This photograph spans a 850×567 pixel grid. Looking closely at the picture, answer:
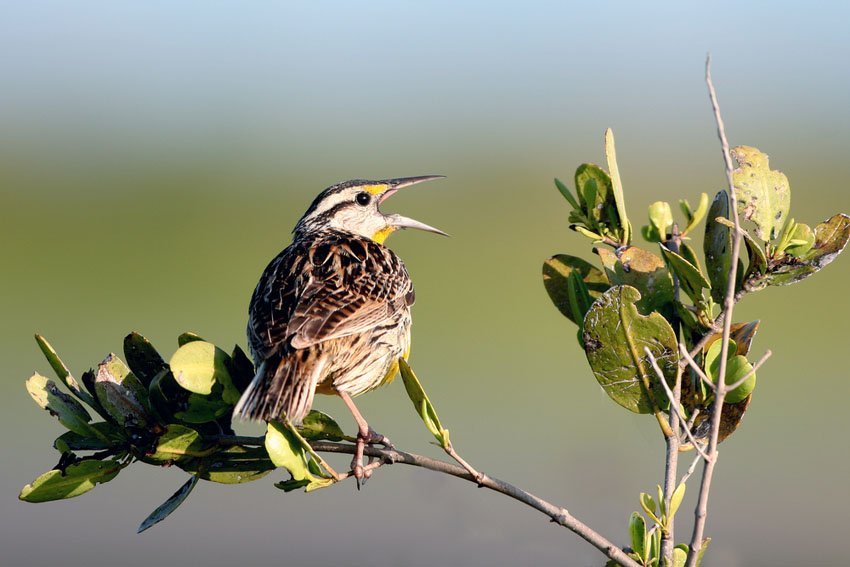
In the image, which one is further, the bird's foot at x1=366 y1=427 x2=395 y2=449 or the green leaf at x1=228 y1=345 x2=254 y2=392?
the bird's foot at x1=366 y1=427 x2=395 y2=449

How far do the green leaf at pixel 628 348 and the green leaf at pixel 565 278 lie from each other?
0.85 feet

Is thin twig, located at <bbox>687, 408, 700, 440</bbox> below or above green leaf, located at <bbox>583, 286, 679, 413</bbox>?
below

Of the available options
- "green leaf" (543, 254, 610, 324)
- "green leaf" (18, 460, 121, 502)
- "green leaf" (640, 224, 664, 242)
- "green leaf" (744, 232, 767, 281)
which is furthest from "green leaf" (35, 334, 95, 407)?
"green leaf" (744, 232, 767, 281)

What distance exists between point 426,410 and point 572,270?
0.38m

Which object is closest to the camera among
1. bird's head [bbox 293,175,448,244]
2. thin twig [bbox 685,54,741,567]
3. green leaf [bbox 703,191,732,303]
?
thin twig [bbox 685,54,741,567]

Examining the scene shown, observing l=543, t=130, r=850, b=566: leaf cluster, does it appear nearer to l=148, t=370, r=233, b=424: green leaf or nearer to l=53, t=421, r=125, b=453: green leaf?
l=148, t=370, r=233, b=424: green leaf

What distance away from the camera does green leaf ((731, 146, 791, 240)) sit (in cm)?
161

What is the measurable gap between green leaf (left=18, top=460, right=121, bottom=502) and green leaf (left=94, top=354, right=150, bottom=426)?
0.09m

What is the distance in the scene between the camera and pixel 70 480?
1670 mm

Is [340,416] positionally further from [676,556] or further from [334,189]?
[676,556]

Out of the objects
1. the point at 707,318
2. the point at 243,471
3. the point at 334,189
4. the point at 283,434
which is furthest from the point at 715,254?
the point at 334,189

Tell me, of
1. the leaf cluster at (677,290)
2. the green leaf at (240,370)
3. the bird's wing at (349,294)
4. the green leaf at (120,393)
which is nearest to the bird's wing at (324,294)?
the bird's wing at (349,294)

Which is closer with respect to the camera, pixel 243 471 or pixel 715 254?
pixel 715 254

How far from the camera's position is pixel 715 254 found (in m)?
1.57
